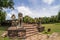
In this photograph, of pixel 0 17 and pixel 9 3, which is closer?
pixel 9 3

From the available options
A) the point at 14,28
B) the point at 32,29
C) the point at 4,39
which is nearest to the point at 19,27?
the point at 14,28

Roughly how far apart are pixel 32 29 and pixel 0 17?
808 inches

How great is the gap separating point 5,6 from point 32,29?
17.4 m

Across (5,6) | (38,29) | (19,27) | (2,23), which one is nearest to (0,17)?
Answer: (2,23)

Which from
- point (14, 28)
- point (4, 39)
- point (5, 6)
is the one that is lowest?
point (4, 39)

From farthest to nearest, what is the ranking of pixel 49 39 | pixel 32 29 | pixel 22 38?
pixel 32 29 < pixel 49 39 < pixel 22 38

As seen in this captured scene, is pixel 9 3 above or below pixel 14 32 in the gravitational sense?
above

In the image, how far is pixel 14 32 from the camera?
17.9 metres

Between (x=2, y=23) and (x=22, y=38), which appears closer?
(x=22, y=38)

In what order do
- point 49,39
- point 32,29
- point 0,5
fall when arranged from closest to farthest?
point 49,39 < point 32,29 < point 0,5

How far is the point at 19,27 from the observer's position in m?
18.3

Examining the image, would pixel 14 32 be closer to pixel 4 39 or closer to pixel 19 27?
pixel 19 27

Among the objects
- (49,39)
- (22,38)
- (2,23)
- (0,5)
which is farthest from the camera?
(2,23)

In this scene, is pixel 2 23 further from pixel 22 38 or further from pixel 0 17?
pixel 22 38
